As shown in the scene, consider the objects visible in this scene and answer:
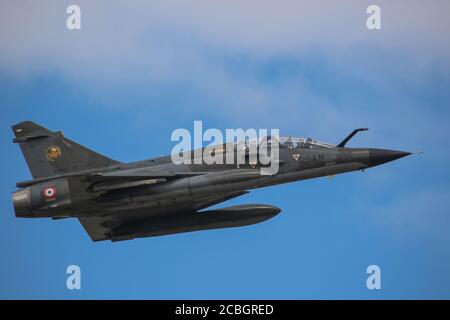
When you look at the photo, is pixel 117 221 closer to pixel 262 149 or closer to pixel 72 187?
pixel 72 187

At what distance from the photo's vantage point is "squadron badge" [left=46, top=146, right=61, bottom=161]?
2359 centimetres

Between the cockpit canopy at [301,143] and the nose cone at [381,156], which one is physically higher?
the cockpit canopy at [301,143]

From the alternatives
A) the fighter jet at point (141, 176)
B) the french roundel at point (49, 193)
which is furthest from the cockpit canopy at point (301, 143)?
the french roundel at point (49, 193)

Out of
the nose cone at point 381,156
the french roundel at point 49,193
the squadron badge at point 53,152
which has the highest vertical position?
the squadron badge at point 53,152

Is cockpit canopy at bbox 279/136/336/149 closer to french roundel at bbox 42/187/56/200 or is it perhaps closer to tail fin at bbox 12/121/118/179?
tail fin at bbox 12/121/118/179

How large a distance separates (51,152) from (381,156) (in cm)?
929

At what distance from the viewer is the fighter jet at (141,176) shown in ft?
72.3

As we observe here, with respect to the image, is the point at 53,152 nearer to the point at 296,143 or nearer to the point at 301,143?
the point at 296,143

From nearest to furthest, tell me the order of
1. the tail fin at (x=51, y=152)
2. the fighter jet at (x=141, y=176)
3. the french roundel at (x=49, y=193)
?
the fighter jet at (x=141, y=176), the french roundel at (x=49, y=193), the tail fin at (x=51, y=152)

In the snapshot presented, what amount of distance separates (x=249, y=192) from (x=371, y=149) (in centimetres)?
384

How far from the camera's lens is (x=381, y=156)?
73.4ft

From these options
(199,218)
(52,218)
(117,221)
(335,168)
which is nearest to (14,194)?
(52,218)

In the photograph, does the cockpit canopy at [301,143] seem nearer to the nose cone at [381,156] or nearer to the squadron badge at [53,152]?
the nose cone at [381,156]

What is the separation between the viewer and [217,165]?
22.7 m
